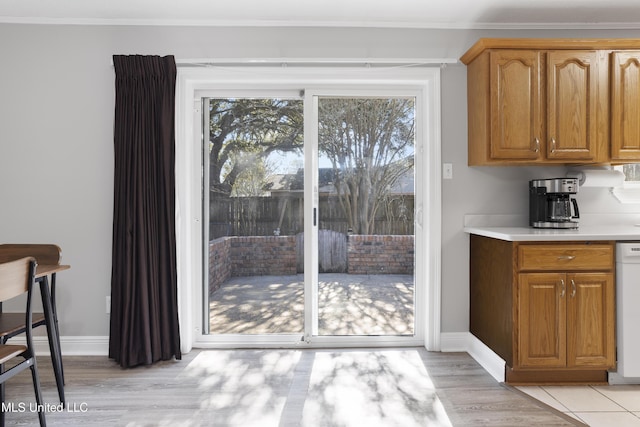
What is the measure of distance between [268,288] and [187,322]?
0.63 m

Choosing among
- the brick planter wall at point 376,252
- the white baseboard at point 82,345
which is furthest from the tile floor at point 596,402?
the white baseboard at point 82,345

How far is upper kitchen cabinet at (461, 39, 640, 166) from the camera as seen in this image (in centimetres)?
273

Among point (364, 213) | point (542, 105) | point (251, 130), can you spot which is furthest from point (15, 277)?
point (542, 105)

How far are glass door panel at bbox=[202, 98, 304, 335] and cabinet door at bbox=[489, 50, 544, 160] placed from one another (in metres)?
1.38

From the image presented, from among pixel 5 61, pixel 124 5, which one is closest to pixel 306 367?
pixel 124 5

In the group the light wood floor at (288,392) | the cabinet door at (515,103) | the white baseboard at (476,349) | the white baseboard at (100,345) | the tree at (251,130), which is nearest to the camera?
the light wood floor at (288,392)

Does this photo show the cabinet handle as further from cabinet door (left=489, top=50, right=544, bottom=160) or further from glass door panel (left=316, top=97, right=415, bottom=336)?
glass door panel (left=316, top=97, right=415, bottom=336)

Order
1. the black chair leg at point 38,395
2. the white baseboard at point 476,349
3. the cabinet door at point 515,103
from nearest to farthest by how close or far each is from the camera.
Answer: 1. the black chair leg at point 38,395
2. the white baseboard at point 476,349
3. the cabinet door at point 515,103

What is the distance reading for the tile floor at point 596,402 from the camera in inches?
84.0

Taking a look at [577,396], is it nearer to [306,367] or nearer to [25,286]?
[306,367]

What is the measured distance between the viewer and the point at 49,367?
9.09ft

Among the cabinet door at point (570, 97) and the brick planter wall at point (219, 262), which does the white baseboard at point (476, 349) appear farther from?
the brick planter wall at point (219, 262)

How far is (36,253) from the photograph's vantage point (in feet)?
8.43

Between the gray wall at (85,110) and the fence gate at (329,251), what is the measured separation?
33.8 inches
